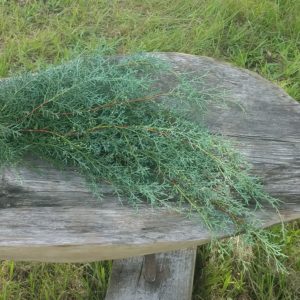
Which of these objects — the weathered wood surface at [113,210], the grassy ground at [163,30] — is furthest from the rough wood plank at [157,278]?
→ the grassy ground at [163,30]

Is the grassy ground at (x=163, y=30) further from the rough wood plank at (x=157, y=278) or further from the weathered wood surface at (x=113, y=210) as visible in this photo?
the weathered wood surface at (x=113, y=210)

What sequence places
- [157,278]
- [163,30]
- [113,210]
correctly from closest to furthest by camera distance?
[113,210], [157,278], [163,30]

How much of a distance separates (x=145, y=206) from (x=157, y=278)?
709 millimetres

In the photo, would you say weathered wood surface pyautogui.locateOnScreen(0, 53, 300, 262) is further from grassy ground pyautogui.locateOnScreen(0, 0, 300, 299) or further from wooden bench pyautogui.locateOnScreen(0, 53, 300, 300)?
grassy ground pyautogui.locateOnScreen(0, 0, 300, 299)

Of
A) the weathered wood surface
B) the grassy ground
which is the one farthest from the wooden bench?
the grassy ground

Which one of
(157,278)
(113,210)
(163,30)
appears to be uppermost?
(113,210)

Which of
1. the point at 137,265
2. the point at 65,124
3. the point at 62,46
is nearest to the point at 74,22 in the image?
the point at 62,46

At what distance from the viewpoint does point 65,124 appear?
141 centimetres

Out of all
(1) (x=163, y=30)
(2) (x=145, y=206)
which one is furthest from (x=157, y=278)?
(1) (x=163, y=30)

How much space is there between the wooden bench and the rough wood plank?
18.5 inches

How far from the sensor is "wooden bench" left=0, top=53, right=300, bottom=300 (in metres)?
1.28

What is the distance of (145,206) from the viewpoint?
1.34m

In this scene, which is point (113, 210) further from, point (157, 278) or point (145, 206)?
A: point (157, 278)

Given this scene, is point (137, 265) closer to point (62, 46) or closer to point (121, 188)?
point (121, 188)
